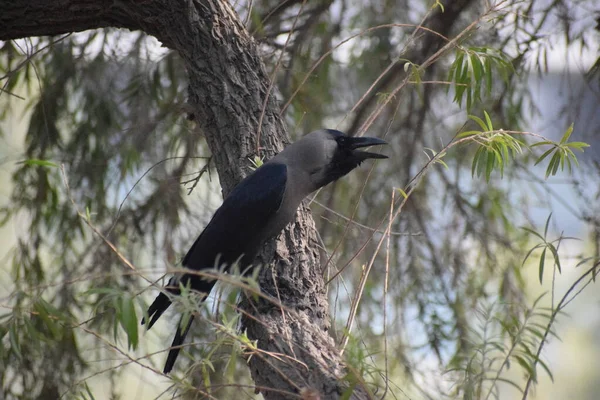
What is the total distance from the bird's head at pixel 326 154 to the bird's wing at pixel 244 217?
160 millimetres

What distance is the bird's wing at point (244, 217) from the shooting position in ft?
10.00

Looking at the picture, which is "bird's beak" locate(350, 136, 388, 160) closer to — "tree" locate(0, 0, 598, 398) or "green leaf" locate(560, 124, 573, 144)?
"tree" locate(0, 0, 598, 398)

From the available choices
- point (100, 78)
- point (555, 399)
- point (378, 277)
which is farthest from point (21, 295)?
point (555, 399)

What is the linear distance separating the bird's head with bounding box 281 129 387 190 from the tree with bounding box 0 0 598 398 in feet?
0.44

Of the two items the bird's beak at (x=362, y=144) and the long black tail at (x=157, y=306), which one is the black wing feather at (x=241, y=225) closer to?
the long black tail at (x=157, y=306)

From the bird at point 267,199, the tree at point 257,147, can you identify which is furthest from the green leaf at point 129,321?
the bird at point 267,199

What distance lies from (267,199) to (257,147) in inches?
10.2

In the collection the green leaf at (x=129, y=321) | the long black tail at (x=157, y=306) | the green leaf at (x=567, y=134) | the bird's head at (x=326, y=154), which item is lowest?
the green leaf at (x=129, y=321)

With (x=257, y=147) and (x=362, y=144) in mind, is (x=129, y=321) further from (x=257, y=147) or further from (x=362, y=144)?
(x=362, y=144)

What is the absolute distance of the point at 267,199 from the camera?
3025 mm

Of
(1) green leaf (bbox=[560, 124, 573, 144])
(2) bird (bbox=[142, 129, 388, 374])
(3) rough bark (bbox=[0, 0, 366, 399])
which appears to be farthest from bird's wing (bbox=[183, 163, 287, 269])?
(1) green leaf (bbox=[560, 124, 573, 144])

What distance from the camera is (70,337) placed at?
3.82 m

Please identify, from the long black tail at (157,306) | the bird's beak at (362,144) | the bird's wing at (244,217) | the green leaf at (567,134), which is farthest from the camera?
the bird's beak at (362,144)

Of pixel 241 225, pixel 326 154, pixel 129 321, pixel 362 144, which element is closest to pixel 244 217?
pixel 241 225
